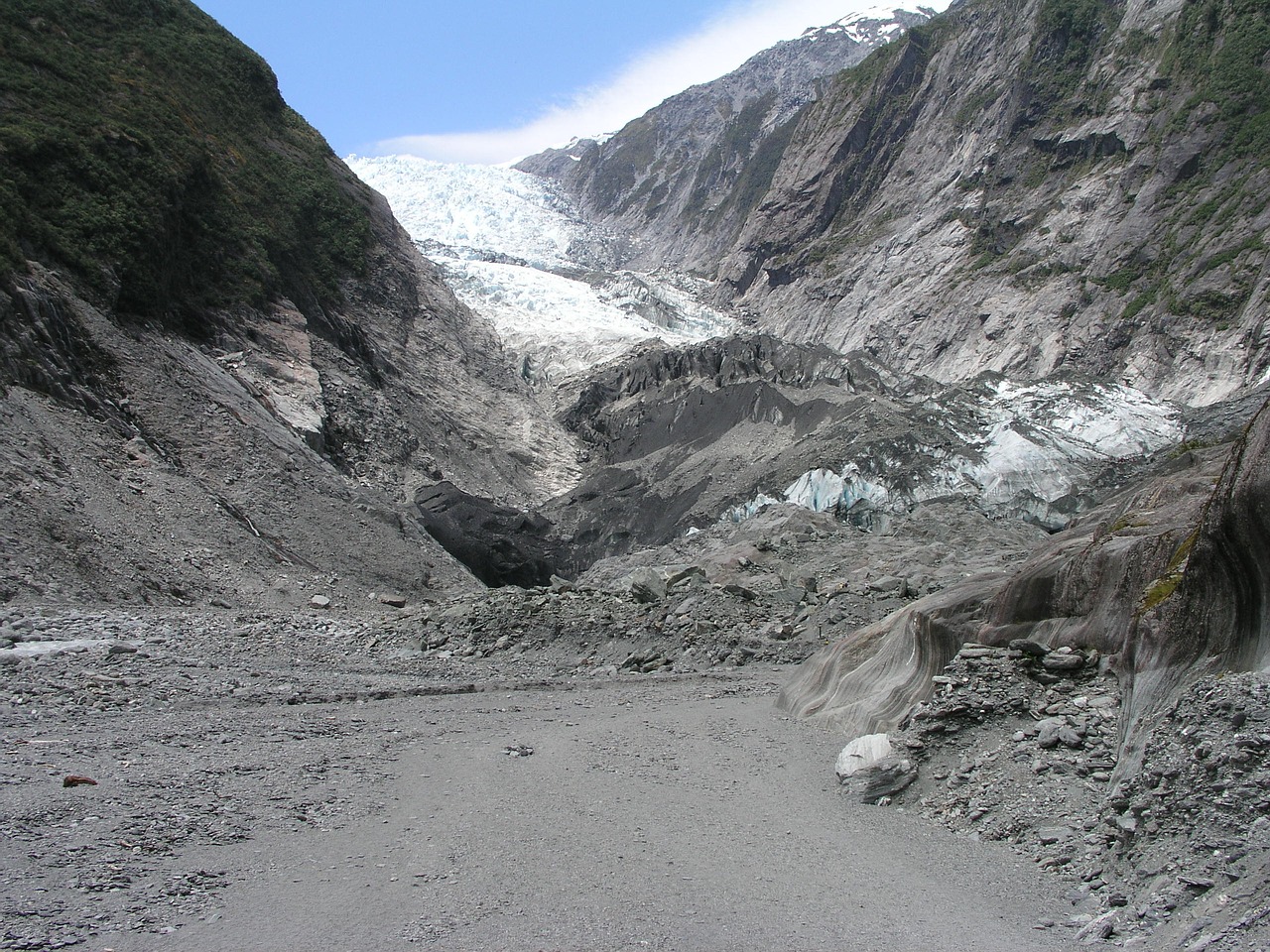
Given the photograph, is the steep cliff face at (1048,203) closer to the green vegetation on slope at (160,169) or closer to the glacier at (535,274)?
the glacier at (535,274)

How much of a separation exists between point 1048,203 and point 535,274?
41.3 metres

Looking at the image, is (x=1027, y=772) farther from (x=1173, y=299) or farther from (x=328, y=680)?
(x=1173, y=299)

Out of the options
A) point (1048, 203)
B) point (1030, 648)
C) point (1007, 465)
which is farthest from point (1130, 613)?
point (1048, 203)

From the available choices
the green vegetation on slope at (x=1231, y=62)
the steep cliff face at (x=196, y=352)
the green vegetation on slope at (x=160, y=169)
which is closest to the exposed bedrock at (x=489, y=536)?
the steep cliff face at (x=196, y=352)

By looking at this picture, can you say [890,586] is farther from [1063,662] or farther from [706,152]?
[706,152]

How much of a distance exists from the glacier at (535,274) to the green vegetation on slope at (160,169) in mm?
21816

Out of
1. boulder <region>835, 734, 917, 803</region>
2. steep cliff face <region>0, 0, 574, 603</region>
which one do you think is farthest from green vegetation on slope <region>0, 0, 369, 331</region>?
boulder <region>835, 734, 917, 803</region>

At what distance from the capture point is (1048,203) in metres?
55.5

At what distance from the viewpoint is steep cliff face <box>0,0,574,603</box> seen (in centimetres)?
1759

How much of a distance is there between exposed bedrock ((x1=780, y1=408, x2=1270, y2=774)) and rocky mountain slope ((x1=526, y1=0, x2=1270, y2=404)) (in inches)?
1293

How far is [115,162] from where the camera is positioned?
88.0 feet

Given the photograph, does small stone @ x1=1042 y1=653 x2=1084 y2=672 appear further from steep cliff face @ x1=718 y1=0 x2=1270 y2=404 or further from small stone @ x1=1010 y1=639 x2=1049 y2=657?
steep cliff face @ x1=718 y1=0 x2=1270 y2=404

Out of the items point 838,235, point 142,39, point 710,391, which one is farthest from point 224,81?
point 838,235

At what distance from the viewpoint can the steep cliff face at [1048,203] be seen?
41688 millimetres
